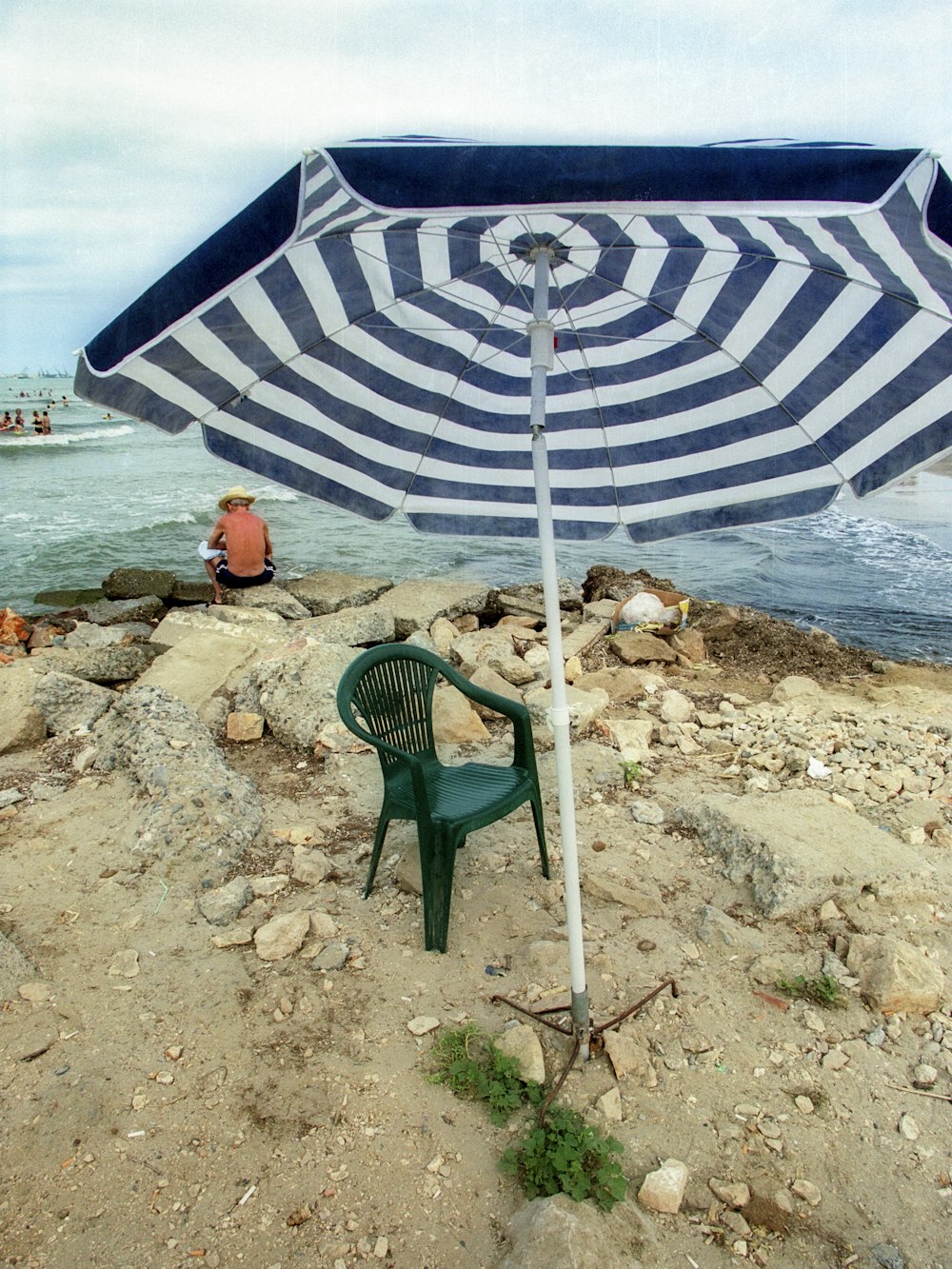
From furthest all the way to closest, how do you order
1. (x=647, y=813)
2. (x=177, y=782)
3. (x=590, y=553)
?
(x=590, y=553), (x=647, y=813), (x=177, y=782)

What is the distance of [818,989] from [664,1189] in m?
1.04

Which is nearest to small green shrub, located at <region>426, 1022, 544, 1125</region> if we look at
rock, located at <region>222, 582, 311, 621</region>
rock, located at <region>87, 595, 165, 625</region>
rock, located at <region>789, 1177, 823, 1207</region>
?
rock, located at <region>789, 1177, 823, 1207</region>

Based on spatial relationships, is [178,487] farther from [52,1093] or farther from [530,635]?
[52,1093]

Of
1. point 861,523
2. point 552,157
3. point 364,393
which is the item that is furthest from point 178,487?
point 552,157

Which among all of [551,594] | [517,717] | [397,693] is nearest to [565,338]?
[551,594]

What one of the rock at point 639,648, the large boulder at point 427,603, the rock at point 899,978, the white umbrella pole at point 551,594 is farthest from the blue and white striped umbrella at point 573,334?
the large boulder at point 427,603

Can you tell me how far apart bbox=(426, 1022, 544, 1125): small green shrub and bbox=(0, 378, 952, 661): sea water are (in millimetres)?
5256

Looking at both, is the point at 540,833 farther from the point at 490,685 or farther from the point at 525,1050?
the point at 490,685

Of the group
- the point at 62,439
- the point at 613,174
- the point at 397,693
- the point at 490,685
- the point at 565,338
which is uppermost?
the point at 613,174

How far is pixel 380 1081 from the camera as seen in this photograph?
2.61 metres

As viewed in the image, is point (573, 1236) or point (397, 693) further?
point (397, 693)

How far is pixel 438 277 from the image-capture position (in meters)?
3.02

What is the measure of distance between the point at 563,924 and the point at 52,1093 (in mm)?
1925

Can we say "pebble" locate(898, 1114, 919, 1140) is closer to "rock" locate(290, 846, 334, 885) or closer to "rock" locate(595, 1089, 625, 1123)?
"rock" locate(595, 1089, 625, 1123)
